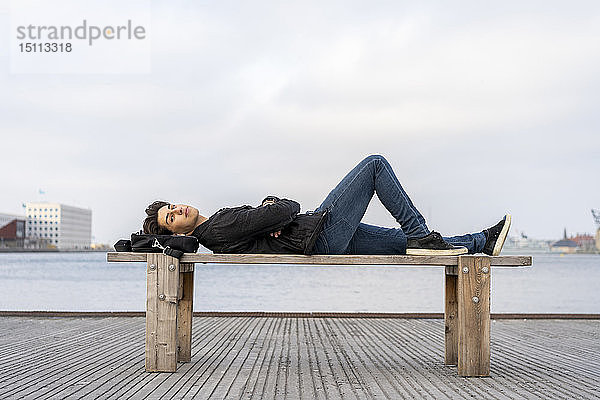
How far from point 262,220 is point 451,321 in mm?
1514

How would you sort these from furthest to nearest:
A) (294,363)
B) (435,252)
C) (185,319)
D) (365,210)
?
(185,319) → (294,363) → (365,210) → (435,252)

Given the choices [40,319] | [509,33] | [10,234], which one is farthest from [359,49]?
[10,234]

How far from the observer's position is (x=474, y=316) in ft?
13.7

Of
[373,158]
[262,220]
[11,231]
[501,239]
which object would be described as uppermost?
[11,231]

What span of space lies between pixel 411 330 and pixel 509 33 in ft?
69.7

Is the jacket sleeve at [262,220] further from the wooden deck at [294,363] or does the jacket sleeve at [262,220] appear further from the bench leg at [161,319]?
the wooden deck at [294,363]

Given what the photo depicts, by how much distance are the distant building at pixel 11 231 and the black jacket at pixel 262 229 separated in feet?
366

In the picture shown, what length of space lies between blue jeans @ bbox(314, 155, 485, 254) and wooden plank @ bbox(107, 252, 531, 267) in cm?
18

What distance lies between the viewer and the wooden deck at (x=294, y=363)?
3.65 metres

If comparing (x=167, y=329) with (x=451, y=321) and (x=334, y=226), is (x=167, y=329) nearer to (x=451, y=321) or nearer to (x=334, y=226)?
(x=334, y=226)

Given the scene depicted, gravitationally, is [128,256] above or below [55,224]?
below

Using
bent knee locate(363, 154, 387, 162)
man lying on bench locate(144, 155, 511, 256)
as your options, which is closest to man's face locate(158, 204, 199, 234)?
man lying on bench locate(144, 155, 511, 256)

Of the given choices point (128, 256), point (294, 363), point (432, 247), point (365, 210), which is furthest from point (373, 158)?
point (128, 256)

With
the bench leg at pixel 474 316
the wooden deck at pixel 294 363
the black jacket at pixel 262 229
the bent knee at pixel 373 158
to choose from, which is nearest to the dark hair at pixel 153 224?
the black jacket at pixel 262 229
